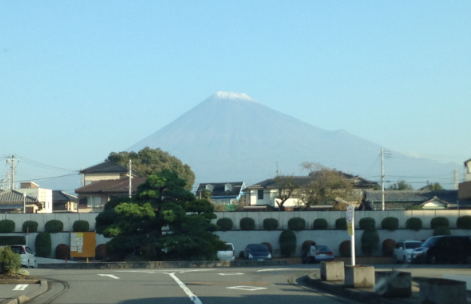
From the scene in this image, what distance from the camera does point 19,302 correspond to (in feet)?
42.0

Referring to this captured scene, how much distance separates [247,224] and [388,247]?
1035 centimetres

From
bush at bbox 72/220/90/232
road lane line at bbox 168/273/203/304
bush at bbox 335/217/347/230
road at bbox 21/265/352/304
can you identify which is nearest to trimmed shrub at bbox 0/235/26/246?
bush at bbox 72/220/90/232

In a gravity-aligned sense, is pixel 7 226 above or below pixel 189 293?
→ above

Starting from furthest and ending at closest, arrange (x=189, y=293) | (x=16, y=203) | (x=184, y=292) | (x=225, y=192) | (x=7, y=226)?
(x=225, y=192) < (x=16, y=203) < (x=7, y=226) < (x=184, y=292) < (x=189, y=293)

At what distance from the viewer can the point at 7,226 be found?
4403 centimetres

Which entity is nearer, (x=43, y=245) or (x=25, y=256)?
(x=25, y=256)

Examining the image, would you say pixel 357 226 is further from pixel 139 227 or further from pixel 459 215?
pixel 139 227

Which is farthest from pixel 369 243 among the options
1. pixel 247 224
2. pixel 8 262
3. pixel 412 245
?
pixel 8 262

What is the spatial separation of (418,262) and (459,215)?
656 inches

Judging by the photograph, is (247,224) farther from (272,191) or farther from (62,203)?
(62,203)

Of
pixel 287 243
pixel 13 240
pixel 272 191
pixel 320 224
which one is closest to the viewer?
pixel 13 240

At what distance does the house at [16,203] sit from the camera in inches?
2572

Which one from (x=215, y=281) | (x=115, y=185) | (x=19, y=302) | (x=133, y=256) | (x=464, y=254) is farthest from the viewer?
(x=115, y=185)

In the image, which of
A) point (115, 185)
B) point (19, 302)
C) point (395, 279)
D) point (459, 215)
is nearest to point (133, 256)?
point (19, 302)
